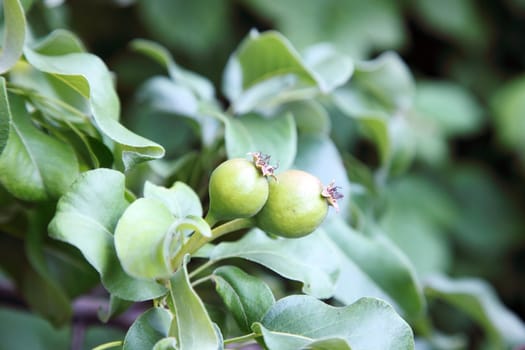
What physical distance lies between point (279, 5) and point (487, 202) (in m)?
0.67

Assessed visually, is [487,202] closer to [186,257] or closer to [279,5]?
[279,5]

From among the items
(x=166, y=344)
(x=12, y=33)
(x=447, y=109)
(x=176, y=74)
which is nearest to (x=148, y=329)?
(x=166, y=344)

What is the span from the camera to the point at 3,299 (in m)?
0.58

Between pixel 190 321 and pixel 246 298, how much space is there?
0.06 metres

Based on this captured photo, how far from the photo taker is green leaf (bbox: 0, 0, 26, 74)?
35cm

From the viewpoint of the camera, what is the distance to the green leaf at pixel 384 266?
1.59 ft

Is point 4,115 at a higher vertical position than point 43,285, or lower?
higher

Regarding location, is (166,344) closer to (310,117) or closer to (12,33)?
(12,33)

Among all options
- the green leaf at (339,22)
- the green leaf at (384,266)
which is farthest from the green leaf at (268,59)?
the green leaf at (339,22)

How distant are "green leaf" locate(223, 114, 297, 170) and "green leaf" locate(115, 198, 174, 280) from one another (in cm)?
14

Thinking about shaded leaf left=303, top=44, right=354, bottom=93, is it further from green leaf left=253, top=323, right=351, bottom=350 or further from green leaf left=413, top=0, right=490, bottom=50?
green leaf left=413, top=0, right=490, bottom=50

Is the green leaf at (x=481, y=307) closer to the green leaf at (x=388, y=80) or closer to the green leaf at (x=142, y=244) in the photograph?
the green leaf at (x=388, y=80)

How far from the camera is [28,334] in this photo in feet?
2.90

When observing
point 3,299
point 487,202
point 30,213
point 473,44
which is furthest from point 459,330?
point 30,213
